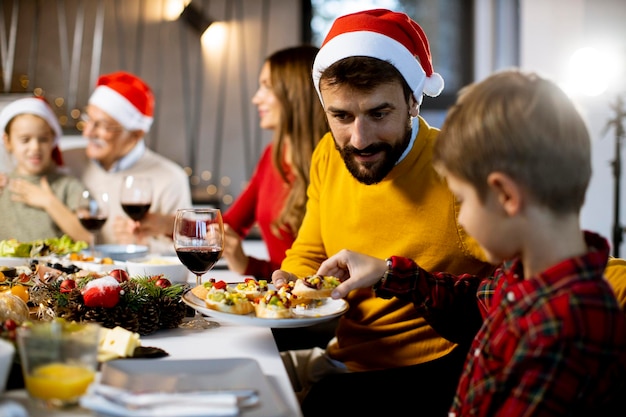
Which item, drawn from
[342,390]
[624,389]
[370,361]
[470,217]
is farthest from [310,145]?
[624,389]

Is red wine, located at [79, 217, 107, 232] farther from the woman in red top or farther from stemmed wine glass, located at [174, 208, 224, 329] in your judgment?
stemmed wine glass, located at [174, 208, 224, 329]

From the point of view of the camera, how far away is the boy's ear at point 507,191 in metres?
0.89

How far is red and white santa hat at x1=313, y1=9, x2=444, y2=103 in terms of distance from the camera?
1.59 metres

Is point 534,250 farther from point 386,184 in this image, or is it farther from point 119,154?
point 119,154

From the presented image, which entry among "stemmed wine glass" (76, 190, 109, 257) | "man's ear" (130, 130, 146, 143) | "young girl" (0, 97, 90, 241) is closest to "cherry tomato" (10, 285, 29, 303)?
"stemmed wine glass" (76, 190, 109, 257)

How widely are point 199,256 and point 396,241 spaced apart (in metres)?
0.51

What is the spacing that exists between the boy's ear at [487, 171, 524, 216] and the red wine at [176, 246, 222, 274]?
0.67 metres

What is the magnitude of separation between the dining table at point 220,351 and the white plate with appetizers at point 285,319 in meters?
0.04

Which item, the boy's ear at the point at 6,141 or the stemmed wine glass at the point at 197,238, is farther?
the boy's ear at the point at 6,141

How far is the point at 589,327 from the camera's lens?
0.81m

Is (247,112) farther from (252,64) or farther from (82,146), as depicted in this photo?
(82,146)

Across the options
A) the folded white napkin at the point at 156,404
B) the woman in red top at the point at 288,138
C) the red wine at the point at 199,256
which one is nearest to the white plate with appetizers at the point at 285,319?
the red wine at the point at 199,256

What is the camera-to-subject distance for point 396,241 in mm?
1620

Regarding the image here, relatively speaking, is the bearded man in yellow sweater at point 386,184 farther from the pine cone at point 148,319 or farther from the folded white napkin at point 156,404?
the folded white napkin at point 156,404
